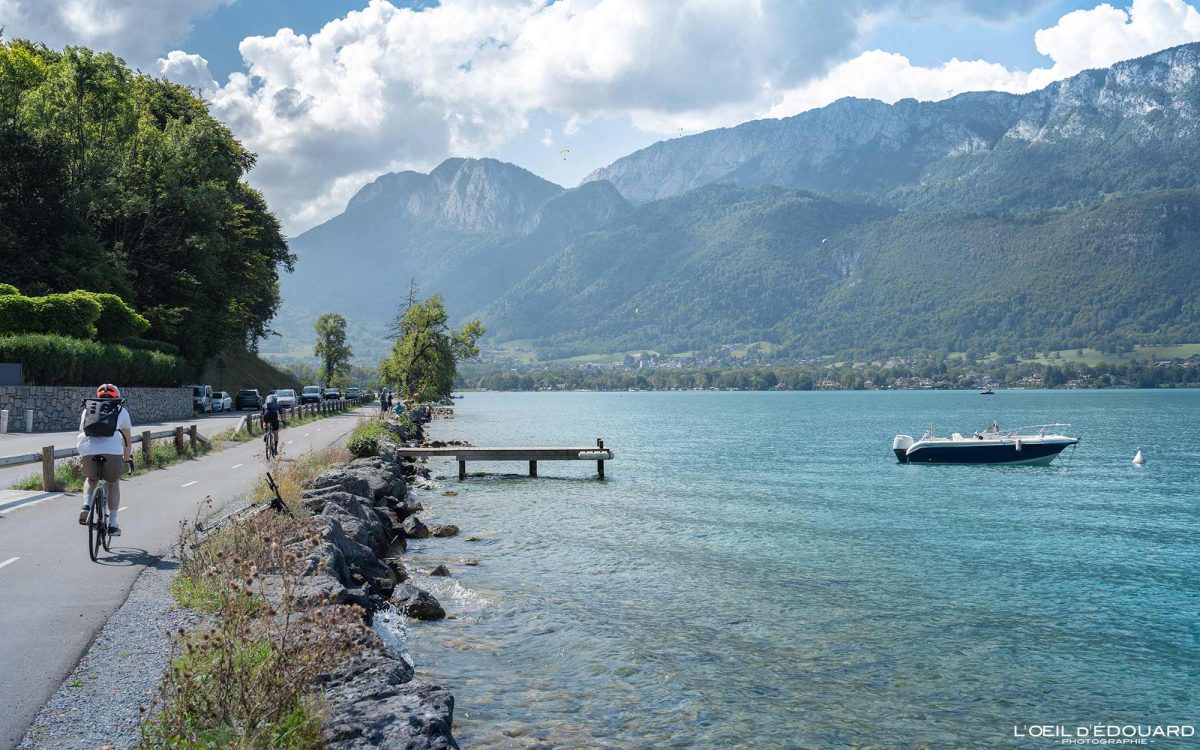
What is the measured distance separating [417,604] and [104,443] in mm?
5545

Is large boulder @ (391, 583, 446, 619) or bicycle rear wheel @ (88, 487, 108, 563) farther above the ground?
bicycle rear wheel @ (88, 487, 108, 563)

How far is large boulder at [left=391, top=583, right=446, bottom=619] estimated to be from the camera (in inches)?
597

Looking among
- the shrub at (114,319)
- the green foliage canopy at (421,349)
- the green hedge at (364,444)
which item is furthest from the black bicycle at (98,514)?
the green foliage canopy at (421,349)

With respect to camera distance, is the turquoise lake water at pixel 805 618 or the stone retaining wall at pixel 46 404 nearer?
the turquoise lake water at pixel 805 618

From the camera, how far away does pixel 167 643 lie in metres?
9.08

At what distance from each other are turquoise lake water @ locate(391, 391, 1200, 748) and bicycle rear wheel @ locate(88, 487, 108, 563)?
497 cm

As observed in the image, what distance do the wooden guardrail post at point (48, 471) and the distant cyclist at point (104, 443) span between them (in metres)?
8.07

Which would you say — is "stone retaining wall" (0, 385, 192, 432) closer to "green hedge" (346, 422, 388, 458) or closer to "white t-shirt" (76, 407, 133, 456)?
"green hedge" (346, 422, 388, 458)

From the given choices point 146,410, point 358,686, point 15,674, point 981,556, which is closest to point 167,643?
point 15,674

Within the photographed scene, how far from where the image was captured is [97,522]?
1321 centimetres

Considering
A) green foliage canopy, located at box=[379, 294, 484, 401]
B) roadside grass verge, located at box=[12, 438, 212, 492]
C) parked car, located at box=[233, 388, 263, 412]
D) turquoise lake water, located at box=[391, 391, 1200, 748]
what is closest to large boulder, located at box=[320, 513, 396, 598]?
turquoise lake water, located at box=[391, 391, 1200, 748]

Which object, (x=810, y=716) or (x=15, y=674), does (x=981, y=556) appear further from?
(x=15, y=674)

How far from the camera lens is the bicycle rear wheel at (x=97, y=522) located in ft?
42.7

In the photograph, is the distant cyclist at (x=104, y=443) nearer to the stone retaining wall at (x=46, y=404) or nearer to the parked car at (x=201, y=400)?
the stone retaining wall at (x=46, y=404)
